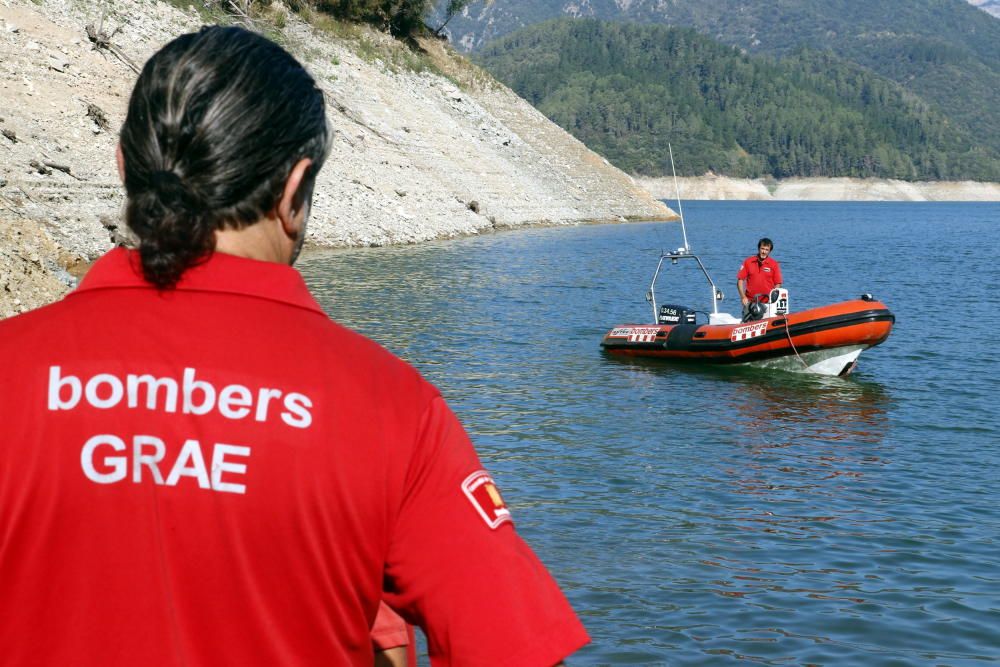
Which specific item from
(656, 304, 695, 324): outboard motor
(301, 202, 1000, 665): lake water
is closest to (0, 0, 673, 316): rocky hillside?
(301, 202, 1000, 665): lake water

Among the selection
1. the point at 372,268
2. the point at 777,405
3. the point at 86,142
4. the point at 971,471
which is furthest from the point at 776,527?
the point at 86,142

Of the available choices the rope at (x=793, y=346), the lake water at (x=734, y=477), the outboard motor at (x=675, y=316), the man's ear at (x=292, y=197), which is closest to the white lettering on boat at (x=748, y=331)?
the rope at (x=793, y=346)

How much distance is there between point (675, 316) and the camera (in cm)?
1945

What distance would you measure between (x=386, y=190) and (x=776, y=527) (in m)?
33.1

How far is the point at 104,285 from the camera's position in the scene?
164 cm

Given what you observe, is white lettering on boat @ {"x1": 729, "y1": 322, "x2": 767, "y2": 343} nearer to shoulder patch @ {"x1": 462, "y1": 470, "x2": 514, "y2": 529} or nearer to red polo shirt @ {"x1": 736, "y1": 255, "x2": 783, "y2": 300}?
red polo shirt @ {"x1": 736, "y1": 255, "x2": 783, "y2": 300}

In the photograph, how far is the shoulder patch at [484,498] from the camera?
1548 millimetres

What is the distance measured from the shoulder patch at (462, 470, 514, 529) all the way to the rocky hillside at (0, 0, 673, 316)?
12.5m

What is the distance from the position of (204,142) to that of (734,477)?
32.2 feet

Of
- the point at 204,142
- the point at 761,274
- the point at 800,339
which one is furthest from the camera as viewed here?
the point at 761,274

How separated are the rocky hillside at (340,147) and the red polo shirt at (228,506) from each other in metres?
12.3

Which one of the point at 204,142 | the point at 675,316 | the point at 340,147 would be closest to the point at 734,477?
the point at 675,316

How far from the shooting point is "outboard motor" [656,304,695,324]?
19281mm

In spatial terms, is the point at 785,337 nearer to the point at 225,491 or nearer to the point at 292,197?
the point at 292,197
